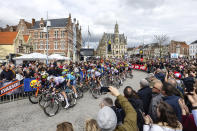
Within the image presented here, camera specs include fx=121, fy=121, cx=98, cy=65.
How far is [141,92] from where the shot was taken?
333 centimetres

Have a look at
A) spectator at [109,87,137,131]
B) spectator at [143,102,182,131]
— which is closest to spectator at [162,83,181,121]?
spectator at [143,102,182,131]

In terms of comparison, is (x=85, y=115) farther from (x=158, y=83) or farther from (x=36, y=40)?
(x=36, y=40)

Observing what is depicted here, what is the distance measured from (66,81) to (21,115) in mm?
2422

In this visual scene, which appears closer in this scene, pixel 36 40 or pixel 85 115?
pixel 85 115

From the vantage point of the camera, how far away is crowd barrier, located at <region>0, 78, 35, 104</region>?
7.01 metres

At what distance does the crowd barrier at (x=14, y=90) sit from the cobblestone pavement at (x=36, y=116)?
680mm

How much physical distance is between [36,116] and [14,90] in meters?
3.28

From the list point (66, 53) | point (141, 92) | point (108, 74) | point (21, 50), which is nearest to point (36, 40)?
point (21, 50)

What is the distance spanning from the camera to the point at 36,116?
17.1 feet

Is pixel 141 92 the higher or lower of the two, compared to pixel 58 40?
lower

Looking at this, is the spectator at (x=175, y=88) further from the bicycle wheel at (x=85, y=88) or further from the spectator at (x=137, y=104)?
the bicycle wheel at (x=85, y=88)

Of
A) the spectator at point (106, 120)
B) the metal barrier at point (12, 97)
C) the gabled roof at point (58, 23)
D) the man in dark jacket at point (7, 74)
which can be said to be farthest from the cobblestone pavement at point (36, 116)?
the gabled roof at point (58, 23)

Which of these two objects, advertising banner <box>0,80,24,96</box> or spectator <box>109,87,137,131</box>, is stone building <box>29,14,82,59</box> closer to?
advertising banner <box>0,80,24,96</box>

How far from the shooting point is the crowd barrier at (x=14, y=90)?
7012 mm
